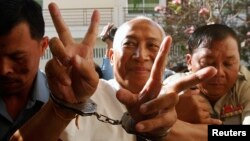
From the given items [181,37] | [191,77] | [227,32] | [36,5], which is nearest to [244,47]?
[181,37]

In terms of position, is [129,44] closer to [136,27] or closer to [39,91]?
[136,27]

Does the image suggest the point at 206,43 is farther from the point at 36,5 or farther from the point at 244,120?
the point at 36,5

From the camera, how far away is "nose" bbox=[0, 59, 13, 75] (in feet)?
3.82

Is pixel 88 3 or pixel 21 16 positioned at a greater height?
pixel 21 16

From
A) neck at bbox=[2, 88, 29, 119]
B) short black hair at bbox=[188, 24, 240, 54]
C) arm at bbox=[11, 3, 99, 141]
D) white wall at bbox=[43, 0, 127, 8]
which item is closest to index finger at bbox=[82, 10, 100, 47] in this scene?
arm at bbox=[11, 3, 99, 141]

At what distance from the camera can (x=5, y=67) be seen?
1166 mm

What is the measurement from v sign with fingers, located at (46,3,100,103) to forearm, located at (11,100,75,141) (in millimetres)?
50

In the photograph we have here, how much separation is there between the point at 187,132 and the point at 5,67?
0.52 metres

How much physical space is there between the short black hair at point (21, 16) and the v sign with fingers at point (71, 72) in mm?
352

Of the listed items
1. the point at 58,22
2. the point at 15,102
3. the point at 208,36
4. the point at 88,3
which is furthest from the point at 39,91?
the point at 88,3

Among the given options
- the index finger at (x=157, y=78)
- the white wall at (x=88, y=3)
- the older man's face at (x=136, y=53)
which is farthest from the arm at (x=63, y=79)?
the white wall at (x=88, y=3)

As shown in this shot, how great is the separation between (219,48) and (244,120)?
238mm

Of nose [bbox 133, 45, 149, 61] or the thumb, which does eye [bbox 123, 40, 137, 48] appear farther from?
the thumb

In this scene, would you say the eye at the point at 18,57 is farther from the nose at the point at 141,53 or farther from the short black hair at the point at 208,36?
the short black hair at the point at 208,36
